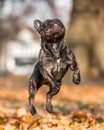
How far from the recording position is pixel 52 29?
569 cm

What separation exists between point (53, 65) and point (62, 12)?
64108mm

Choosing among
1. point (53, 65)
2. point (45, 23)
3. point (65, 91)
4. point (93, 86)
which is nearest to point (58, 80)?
point (53, 65)

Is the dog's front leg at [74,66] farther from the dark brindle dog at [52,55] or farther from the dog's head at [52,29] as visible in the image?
the dog's head at [52,29]

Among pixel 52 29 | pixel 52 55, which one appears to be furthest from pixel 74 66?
pixel 52 29

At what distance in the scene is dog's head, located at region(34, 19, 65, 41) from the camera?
18.6 feet

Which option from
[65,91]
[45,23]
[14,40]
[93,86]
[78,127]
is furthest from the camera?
[14,40]

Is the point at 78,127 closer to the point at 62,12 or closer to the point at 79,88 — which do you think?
the point at 79,88

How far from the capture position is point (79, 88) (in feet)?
80.2

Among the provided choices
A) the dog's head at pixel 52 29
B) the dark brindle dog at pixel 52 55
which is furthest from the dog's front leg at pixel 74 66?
the dog's head at pixel 52 29

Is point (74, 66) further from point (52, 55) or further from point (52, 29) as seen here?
point (52, 29)

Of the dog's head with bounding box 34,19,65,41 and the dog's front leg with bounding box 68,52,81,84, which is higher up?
the dog's head with bounding box 34,19,65,41

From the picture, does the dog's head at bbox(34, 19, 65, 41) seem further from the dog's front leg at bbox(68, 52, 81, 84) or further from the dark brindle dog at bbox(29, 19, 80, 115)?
the dog's front leg at bbox(68, 52, 81, 84)

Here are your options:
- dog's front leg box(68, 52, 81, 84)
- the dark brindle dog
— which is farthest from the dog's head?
dog's front leg box(68, 52, 81, 84)

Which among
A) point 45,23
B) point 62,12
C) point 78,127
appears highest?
point 62,12
